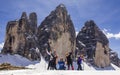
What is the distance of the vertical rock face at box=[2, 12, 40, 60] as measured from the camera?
5079 inches

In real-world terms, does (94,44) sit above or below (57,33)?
below

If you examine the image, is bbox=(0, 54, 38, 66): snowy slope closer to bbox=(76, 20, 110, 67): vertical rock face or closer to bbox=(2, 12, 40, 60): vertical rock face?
bbox=(2, 12, 40, 60): vertical rock face

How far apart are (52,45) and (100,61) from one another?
139 ft

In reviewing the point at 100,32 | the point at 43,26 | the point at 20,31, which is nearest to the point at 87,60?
the point at 100,32

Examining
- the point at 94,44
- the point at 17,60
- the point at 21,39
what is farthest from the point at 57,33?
the point at 17,60

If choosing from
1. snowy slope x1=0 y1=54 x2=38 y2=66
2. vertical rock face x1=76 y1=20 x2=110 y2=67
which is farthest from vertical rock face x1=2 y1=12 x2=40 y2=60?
vertical rock face x1=76 y1=20 x2=110 y2=67

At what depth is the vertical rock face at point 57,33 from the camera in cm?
14612

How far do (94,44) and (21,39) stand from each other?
52779mm

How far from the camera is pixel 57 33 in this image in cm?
15625

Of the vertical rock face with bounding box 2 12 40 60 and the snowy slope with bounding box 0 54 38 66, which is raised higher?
the vertical rock face with bounding box 2 12 40 60

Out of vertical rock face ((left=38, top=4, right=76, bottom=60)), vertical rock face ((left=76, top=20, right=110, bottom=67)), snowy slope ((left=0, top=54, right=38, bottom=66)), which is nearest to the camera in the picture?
snowy slope ((left=0, top=54, right=38, bottom=66))

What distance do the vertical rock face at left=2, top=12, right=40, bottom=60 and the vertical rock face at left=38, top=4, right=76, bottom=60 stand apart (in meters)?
8.56

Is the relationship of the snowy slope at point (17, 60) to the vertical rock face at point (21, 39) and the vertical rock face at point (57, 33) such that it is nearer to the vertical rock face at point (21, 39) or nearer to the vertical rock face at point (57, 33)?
the vertical rock face at point (21, 39)

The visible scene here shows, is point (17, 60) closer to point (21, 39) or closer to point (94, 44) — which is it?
point (21, 39)
